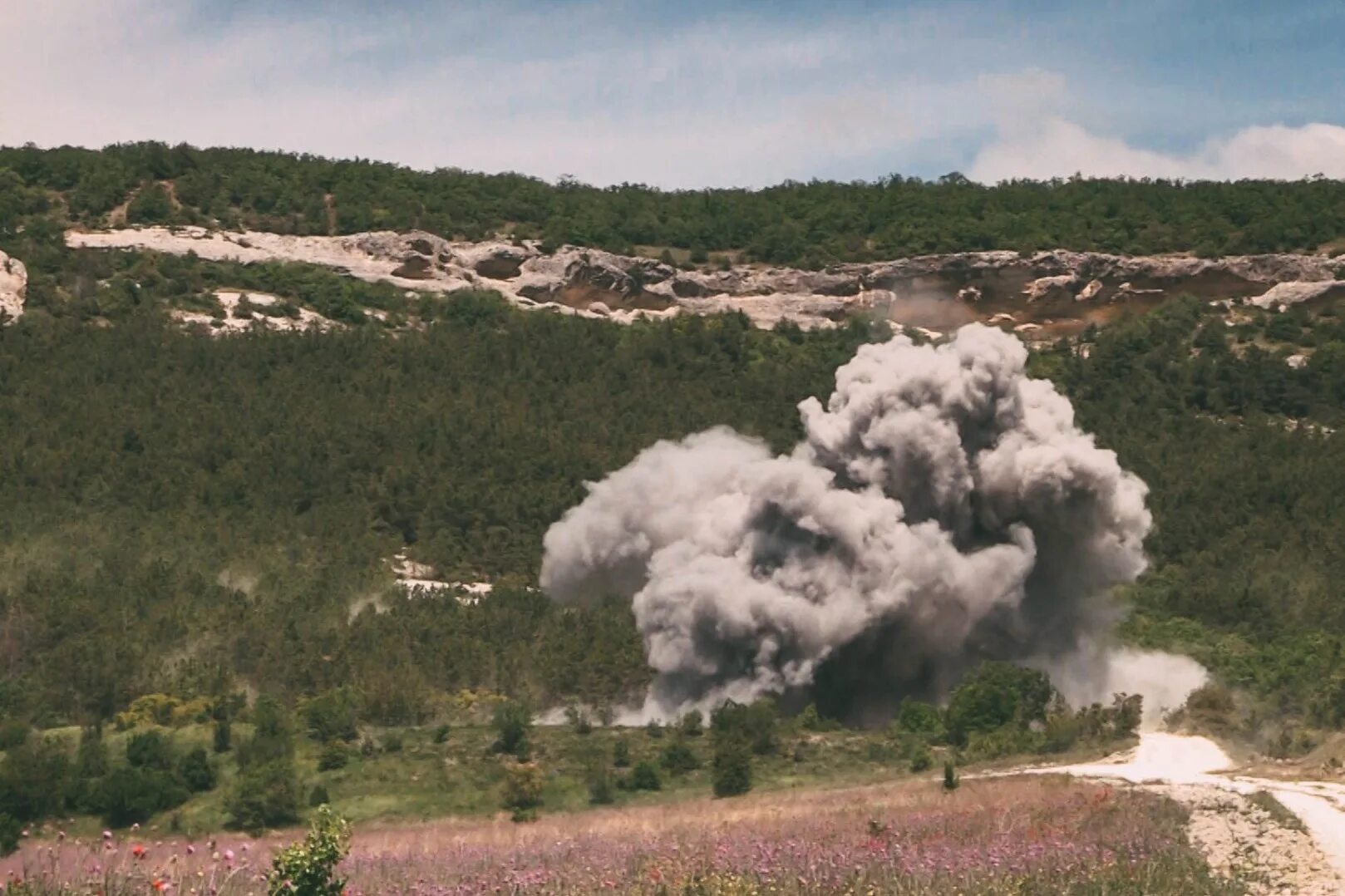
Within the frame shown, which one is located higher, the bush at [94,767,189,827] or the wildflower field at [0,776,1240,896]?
the wildflower field at [0,776,1240,896]

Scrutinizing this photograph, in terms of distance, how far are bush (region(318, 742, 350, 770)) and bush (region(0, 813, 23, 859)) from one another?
8388mm

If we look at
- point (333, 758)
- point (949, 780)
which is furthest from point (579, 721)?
point (949, 780)

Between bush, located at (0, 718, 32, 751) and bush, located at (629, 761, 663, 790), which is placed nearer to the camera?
bush, located at (629, 761, 663, 790)

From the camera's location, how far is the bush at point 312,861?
18594mm

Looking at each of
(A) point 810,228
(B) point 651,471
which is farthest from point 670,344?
(B) point 651,471

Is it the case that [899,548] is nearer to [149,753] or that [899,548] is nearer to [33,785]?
[149,753]

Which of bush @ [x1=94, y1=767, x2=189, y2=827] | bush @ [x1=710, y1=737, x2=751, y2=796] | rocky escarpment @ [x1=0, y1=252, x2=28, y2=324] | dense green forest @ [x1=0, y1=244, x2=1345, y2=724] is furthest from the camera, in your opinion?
A: rocky escarpment @ [x1=0, y1=252, x2=28, y2=324]

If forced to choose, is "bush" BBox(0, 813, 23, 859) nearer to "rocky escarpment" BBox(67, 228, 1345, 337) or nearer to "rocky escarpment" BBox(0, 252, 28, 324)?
"rocky escarpment" BBox(0, 252, 28, 324)

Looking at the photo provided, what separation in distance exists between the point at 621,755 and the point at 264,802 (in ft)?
23.6

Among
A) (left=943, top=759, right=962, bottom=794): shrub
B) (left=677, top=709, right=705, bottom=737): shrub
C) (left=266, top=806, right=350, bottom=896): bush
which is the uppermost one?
(left=266, top=806, right=350, bottom=896): bush

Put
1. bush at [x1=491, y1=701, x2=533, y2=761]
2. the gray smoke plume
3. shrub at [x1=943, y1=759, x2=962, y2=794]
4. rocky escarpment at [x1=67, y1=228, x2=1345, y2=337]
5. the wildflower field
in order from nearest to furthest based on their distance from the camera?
1. the wildflower field
2. shrub at [x1=943, y1=759, x2=962, y2=794]
3. bush at [x1=491, y1=701, x2=533, y2=761]
4. the gray smoke plume
5. rocky escarpment at [x1=67, y1=228, x2=1345, y2=337]

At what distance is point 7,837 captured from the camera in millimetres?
31172

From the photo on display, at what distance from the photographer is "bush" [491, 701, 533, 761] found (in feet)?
135

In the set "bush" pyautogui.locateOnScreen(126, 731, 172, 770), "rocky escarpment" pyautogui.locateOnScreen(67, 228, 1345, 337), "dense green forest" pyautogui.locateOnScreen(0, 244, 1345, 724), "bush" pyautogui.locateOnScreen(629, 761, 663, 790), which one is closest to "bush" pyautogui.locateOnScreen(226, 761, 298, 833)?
"bush" pyautogui.locateOnScreen(126, 731, 172, 770)
